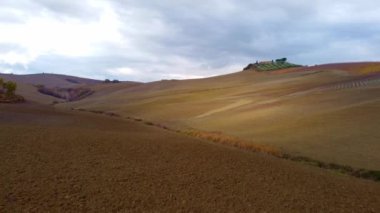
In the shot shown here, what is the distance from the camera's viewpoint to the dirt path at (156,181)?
44.8ft

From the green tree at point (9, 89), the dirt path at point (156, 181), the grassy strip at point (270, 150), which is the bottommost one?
the grassy strip at point (270, 150)

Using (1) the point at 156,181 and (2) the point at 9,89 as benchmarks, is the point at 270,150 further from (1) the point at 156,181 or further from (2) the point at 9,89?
(2) the point at 9,89

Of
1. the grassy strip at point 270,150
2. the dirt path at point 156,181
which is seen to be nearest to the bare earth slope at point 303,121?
the grassy strip at point 270,150

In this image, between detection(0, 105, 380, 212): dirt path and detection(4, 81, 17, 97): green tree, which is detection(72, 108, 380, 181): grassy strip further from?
detection(4, 81, 17, 97): green tree

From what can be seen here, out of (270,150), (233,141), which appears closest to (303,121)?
(233,141)

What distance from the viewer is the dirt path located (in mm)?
13664

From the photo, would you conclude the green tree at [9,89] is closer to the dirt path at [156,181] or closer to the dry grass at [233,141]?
the dry grass at [233,141]

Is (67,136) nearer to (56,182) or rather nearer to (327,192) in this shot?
(56,182)

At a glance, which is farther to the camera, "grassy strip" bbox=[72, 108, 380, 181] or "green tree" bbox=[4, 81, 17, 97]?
"green tree" bbox=[4, 81, 17, 97]

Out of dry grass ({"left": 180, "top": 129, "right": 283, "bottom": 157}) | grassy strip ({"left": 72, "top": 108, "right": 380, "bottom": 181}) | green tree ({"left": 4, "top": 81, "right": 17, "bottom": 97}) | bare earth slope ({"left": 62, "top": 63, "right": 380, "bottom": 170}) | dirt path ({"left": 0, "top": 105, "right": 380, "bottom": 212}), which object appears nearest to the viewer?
dirt path ({"left": 0, "top": 105, "right": 380, "bottom": 212})

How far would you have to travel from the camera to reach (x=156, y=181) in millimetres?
16578

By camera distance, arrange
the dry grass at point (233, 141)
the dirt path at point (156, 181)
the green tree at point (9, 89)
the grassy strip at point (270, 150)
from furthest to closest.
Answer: the green tree at point (9, 89)
the dry grass at point (233, 141)
the grassy strip at point (270, 150)
the dirt path at point (156, 181)

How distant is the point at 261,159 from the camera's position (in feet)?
76.1

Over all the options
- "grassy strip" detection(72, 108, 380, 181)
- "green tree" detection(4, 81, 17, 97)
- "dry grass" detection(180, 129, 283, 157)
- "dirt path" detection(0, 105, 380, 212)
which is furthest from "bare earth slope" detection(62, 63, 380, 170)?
"green tree" detection(4, 81, 17, 97)
